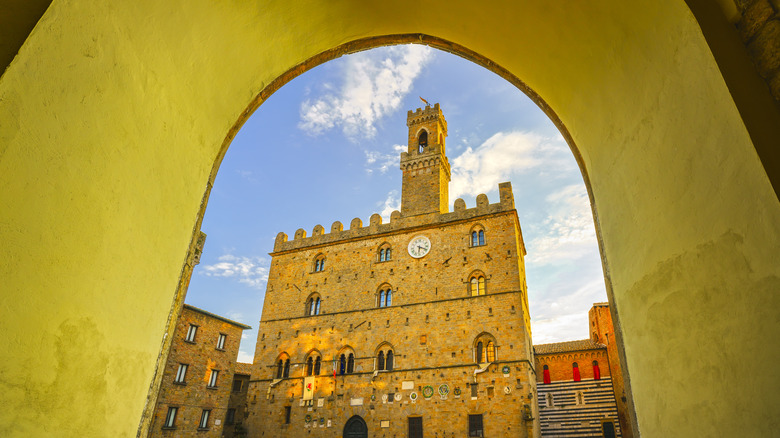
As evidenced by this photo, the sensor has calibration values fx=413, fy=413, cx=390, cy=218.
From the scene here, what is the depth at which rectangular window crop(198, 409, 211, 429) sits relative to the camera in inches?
875

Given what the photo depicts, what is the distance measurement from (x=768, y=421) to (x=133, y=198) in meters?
3.53

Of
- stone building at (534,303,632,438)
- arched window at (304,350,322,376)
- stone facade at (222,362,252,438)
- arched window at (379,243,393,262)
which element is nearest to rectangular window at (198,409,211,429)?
stone facade at (222,362,252,438)

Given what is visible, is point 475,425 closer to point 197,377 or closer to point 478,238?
point 478,238

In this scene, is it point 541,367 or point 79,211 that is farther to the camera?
point 541,367

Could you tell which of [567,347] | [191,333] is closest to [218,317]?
[191,333]

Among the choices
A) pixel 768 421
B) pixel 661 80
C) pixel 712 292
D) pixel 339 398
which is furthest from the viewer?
pixel 339 398

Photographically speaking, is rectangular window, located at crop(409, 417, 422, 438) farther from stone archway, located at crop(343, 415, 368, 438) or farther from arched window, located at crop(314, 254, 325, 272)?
arched window, located at crop(314, 254, 325, 272)

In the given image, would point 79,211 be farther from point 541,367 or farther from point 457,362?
point 541,367

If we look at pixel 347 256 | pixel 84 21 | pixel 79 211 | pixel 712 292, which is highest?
pixel 347 256

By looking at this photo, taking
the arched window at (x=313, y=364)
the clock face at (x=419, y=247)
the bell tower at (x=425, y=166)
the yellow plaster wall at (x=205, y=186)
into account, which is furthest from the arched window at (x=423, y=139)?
the yellow plaster wall at (x=205, y=186)

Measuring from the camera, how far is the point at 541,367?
3180 centimetres

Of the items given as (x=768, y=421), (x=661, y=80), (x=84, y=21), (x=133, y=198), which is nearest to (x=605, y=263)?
(x=661, y=80)

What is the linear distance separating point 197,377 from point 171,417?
223cm

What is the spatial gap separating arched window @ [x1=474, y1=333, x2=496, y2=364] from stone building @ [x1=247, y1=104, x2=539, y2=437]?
0.17 ft
